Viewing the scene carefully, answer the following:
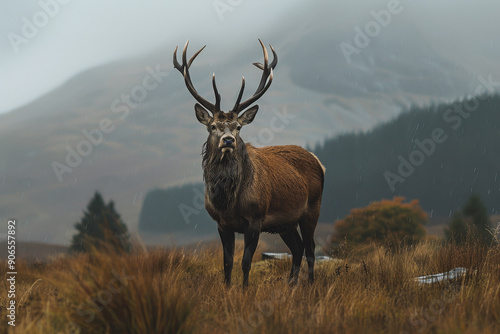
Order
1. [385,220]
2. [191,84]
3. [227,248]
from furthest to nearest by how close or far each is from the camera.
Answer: [385,220] → [191,84] → [227,248]

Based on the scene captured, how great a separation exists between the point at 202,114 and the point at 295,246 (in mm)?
3062

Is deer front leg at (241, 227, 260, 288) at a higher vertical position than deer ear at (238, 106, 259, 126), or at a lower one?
lower

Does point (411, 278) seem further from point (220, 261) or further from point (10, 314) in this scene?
point (10, 314)

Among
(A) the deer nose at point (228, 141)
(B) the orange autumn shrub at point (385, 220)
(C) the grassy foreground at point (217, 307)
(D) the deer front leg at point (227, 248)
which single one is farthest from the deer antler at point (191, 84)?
(B) the orange autumn shrub at point (385, 220)

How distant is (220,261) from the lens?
10234 millimetres

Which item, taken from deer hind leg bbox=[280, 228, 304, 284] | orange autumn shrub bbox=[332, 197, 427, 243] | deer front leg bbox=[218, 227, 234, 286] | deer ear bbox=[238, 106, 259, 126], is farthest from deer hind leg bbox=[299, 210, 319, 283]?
orange autumn shrub bbox=[332, 197, 427, 243]

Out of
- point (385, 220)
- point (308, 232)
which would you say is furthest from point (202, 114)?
point (385, 220)

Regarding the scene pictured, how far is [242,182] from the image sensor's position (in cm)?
714

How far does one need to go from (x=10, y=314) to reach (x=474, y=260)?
6.15 meters

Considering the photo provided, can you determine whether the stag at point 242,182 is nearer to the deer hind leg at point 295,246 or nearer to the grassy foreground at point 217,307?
the deer hind leg at point 295,246

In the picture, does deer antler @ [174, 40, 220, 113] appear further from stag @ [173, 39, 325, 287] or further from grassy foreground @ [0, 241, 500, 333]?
grassy foreground @ [0, 241, 500, 333]

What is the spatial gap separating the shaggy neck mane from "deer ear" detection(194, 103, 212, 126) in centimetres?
37

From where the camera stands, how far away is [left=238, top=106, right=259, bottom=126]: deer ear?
293 inches

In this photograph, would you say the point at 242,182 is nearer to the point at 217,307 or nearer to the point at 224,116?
the point at 224,116
